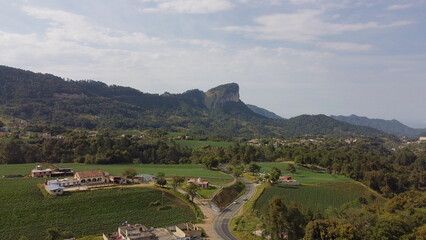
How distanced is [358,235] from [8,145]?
243ft

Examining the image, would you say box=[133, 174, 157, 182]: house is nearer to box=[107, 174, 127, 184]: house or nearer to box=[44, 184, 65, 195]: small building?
box=[107, 174, 127, 184]: house

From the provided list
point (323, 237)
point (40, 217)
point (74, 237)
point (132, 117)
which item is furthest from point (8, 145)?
point (132, 117)

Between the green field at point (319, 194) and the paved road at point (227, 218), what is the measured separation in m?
2.82

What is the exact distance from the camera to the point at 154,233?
38.0m

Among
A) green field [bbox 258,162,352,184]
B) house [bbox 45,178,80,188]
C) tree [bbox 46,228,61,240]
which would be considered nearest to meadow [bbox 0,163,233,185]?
house [bbox 45,178,80,188]

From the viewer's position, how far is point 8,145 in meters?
76.5

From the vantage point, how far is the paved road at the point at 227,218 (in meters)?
40.7

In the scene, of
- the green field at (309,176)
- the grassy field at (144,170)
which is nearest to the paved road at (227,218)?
the grassy field at (144,170)

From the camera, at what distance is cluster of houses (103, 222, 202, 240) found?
3622 cm

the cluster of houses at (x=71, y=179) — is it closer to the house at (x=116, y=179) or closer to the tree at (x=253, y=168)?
the house at (x=116, y=179)

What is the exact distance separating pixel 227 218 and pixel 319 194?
22713 millimetres

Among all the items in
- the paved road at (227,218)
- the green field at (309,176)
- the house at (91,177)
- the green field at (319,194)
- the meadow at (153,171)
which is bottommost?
the paved road at (227,218)

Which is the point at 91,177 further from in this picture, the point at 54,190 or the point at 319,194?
the point at 319,194

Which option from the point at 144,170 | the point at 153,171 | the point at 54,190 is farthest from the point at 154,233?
the point at 144,170
